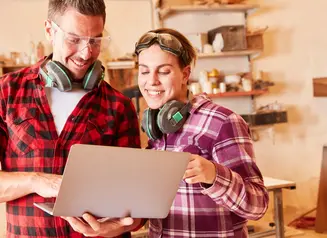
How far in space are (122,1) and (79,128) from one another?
8.54ft

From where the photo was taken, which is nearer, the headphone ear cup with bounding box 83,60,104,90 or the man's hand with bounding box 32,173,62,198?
the man's hand with bounding box 32,173,62,198

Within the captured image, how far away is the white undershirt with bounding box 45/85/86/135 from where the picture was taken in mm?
1284

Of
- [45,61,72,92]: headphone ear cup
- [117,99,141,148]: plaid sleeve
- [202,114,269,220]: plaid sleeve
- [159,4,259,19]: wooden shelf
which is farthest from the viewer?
[159,4,259,19]: wooden shelf

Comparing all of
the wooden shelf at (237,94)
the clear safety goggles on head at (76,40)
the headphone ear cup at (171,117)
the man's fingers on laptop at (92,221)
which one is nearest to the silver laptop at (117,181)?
the man's fingers on laptop at (92,221)

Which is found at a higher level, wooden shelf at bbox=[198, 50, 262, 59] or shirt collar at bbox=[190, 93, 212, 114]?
wooden shelf at bbox=[198, 50, 262, 59]

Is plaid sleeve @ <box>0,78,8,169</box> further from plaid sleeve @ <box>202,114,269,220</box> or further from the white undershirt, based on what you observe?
plaid sleeve @ <box>202,114,269,220</box>

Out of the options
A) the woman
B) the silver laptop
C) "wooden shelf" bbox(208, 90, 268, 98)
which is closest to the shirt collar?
the woman

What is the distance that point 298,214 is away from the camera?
385 centimetres

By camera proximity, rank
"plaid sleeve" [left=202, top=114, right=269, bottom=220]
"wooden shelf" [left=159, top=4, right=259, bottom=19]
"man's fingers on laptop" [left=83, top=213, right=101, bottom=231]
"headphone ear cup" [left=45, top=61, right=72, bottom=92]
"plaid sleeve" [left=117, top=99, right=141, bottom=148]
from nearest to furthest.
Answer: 1. "man's fingers on laptop" [left=83, top=213, right=101, bottom=231]
2. "plaid sleeve" [left=202, top=114, right=269, bottom=220]
3. "headphone ear cup" [left=45, top=61, right=72, bottom=92]
4. "plaid sleeve" [left=117, top=99, right=141, bottom=148]
5. "wooden shelf" [left=159, top=4, right=259, bottom=19]

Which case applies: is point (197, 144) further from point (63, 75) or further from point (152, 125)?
point (63, 75)

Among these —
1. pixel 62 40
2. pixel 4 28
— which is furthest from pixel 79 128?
pixel 4 28

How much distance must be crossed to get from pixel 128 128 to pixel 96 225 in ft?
1.42

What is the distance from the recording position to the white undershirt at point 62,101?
4.21 ft

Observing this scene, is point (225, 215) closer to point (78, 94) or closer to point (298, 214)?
point (78, 94)
